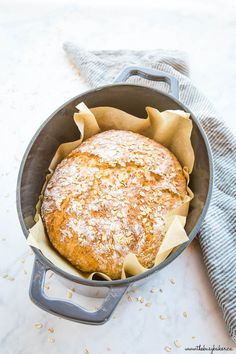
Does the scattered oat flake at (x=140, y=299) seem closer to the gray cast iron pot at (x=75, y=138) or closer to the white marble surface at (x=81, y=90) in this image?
the white marble surface at (x=81, y=90)

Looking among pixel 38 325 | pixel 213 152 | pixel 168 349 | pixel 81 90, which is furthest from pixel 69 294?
pixel 81 90

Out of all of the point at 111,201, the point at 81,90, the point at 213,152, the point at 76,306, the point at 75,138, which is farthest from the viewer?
the point at 81,90

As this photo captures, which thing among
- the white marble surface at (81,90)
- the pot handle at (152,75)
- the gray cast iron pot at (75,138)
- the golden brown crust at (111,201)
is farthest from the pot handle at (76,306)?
the pot handle at (152,75)

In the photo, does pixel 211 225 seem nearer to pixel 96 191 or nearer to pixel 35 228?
pixel 96 191

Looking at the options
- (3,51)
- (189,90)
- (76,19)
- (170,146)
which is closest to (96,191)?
(170,146)

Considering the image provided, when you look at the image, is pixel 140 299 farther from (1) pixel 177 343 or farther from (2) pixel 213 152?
(2) pixel 213 152
